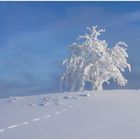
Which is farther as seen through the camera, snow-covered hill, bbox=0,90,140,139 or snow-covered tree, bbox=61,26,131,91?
snow-covered tree, bbox=61,26,131,91

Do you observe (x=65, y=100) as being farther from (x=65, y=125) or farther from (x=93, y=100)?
Result: (x=65, y=125)

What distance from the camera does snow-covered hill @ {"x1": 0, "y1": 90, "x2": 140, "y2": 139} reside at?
49.7 feet

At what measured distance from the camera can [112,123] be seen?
674 inches

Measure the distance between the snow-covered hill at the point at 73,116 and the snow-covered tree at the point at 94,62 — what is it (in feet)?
58.7

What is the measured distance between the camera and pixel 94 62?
1724 inches

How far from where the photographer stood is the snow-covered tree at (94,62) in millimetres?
43812

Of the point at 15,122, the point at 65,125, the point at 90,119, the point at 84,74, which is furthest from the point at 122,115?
the point at 84,74

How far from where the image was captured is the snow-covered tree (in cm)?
4381

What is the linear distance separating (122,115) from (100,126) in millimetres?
2905

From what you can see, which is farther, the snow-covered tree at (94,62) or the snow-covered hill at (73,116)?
the snow-covered tree at (94,62)

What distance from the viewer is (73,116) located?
18516mm

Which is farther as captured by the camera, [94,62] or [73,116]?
[94,62]

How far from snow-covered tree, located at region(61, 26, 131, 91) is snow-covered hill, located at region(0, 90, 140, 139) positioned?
17.9 meters

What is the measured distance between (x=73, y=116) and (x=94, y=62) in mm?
25511
